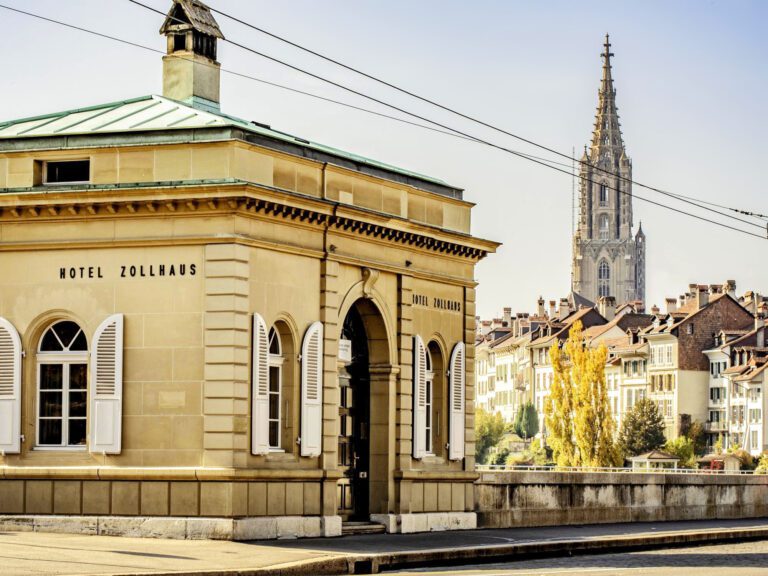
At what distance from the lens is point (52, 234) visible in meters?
35.1

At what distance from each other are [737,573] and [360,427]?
11514mm

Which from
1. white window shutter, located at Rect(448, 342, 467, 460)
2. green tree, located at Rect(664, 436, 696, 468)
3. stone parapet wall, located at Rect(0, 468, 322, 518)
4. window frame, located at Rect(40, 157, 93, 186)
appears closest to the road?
stone parapet wall, located at Rect(0, 468, 322, 518)

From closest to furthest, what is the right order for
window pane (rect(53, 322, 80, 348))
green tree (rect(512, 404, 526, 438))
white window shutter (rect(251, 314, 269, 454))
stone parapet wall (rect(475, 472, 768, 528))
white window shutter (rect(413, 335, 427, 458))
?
white window shutter (rect(251, 314, 269, 454))
window pane (rect(53, 322, 80, 348))
white window shutter (rect(413, 335, 427, 458))
stone parapet wall (rect(475, 472, 768, 528))
green tree (rect(512, 404, 526, 438))

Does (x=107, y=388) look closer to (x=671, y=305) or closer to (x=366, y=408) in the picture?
(x=366, y=408)

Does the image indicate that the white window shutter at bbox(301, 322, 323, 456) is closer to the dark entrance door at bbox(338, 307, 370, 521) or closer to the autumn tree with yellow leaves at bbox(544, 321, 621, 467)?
the dark entrance door at bbox(338, 307, 370, 521)

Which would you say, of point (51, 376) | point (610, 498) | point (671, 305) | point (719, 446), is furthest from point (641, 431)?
point (51, 376)

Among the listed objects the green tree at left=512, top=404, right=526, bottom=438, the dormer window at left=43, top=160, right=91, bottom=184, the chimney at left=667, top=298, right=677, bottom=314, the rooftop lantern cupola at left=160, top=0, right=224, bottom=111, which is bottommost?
the green tree at left=512, top=404, right=526, bottom=438

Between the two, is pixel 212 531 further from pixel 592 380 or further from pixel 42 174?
pixel 592 380

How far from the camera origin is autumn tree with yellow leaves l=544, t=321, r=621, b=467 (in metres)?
133

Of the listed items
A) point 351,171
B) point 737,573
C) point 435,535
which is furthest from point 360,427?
point 737,573

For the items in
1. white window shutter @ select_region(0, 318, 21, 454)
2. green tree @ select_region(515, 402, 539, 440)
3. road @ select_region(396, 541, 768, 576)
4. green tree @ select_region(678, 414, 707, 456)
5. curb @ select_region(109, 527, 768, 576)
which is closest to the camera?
curb @ select_region(109, 527, 768, 576)

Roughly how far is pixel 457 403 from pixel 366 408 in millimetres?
3272

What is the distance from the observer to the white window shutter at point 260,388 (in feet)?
113

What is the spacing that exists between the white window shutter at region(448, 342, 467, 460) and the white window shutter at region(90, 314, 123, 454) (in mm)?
9657
